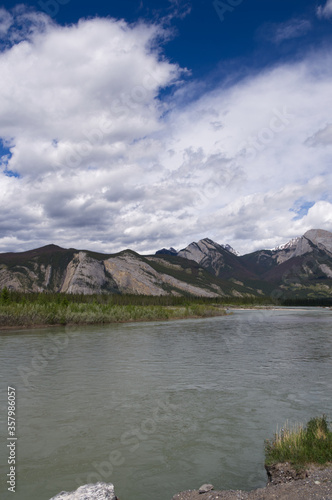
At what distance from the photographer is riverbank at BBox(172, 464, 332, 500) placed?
8469 mm

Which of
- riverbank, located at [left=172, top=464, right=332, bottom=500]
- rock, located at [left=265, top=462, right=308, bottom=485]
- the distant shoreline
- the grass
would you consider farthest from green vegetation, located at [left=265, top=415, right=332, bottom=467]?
the grass

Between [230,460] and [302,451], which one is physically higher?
[302,451]

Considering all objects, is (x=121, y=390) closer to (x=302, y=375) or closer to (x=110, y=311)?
(x=302, y=375)

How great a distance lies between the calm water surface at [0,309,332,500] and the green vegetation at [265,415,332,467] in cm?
106

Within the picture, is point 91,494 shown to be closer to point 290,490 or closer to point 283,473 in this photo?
point 290,490

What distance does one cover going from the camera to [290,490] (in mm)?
8867

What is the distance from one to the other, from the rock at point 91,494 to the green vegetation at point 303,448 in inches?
217

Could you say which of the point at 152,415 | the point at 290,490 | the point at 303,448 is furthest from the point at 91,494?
the point at 152,415

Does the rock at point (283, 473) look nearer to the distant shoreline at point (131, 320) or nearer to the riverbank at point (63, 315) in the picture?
the distant shoreline at point (131, 320)

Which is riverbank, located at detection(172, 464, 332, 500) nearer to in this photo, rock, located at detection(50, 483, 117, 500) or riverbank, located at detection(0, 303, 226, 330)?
rock, located at detection(50, 483, 117, 500)

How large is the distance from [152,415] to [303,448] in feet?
30.5

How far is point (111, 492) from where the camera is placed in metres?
9.25

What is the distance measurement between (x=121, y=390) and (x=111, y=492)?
15213 millimetres

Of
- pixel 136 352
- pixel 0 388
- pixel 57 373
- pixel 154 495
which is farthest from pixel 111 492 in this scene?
pixel 136 352
